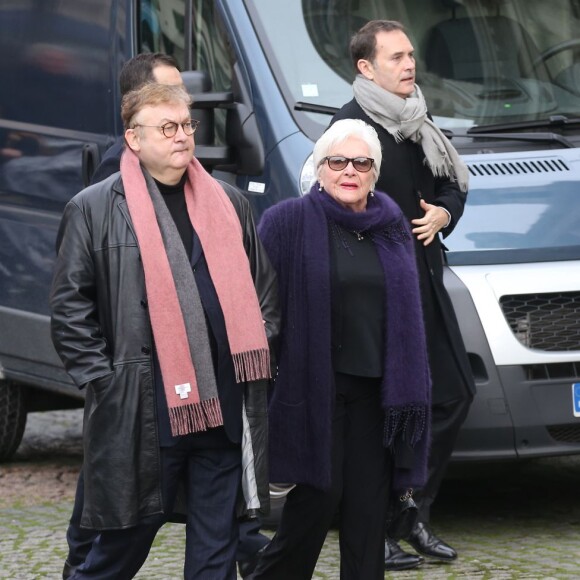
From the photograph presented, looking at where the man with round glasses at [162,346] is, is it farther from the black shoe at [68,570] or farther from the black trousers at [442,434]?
the black trousers at [442,434]

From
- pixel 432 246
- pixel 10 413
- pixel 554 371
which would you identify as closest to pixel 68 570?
pixel 432 246

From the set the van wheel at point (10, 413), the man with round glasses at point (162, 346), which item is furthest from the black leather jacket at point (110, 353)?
the van wheel at point (10, 413)

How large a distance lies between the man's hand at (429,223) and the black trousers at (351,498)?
921mm

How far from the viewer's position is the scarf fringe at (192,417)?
477cm

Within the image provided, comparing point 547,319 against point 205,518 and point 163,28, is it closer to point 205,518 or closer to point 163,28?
point 205,518

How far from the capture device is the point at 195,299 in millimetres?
4863

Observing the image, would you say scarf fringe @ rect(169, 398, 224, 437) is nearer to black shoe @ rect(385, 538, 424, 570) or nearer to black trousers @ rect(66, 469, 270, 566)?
black trousers @ rect(66, 469, 270, 566)

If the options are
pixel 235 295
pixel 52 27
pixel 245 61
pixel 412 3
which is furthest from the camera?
pixel 52 27

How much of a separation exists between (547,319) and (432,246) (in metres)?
0.68

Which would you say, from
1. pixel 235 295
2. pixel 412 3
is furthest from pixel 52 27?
pixel 235 295

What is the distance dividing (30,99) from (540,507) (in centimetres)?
305

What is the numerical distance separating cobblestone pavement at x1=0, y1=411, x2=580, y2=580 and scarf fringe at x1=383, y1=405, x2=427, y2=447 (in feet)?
3.60

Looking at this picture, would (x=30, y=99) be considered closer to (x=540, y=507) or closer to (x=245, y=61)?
(x=245, y=61)

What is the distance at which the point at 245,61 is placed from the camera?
694 centimetres
